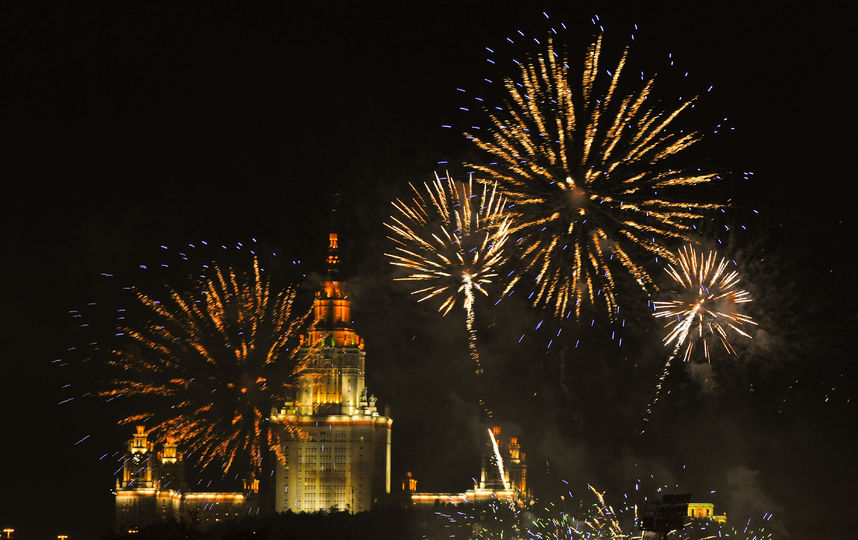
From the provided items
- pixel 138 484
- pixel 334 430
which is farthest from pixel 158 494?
pixel 334 430

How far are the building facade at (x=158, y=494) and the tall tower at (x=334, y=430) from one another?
23.1ft

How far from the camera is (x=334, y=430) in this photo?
7003 inches

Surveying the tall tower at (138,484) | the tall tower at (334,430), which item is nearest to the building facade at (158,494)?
the tall tower at (138,484)

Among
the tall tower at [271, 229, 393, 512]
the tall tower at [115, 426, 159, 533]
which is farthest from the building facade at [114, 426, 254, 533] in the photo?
the tall tower at [271, 229, 393, 512]

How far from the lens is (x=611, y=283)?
305 ft

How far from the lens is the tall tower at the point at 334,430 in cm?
17488

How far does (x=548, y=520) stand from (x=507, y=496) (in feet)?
36.2

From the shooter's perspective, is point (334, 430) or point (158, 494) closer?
point (334, 430)

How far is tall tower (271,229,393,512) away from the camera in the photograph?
175 m

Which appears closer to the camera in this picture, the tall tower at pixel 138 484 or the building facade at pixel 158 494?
the building facade at pixel 158 494

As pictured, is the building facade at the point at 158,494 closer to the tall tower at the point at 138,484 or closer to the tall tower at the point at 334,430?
the tall tower at the point at 138,484

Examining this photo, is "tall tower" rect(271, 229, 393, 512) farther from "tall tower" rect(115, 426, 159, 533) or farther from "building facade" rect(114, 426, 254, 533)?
"tall tower" rect(115, 426, 159, 533)

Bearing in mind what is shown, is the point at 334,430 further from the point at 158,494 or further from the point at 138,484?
the point at 138,484

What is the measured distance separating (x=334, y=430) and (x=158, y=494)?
84.2 feet
